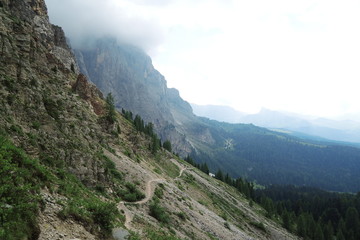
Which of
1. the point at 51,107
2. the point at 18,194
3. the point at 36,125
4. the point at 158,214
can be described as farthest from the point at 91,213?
the point at 51,107

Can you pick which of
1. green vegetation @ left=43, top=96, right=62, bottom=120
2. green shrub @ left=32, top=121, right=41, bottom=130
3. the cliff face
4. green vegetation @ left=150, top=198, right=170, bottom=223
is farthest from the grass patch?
green shrub @ left=32, top=121, right=41, bottom=130

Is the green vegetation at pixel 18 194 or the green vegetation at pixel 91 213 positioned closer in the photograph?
the green vegetation at pixel 18 194

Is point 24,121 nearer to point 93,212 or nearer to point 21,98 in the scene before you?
point 21,98

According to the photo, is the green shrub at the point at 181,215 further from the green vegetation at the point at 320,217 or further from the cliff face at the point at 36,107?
the green vegetation at the point at 320,217

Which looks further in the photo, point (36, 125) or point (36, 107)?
point (36, 107)

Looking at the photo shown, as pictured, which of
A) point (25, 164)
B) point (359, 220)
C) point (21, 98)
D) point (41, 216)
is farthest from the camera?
point (359, 220)

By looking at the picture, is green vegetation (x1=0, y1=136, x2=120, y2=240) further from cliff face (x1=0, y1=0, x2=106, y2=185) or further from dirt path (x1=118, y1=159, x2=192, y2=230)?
cliff face (x1=0, y1=0, x2=106, y2=185)

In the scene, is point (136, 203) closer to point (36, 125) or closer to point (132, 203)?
point (132, 203)

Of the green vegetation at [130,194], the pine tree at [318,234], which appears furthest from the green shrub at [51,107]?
the pine tree at [318,234]

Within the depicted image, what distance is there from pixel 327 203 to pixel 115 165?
16939cm

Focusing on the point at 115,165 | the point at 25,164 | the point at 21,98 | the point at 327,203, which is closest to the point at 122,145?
the point at 115,165

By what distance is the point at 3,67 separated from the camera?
33.7m

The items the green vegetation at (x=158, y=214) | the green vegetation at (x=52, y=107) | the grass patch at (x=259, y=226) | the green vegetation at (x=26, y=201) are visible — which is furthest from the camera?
the grass patch at (x=259, y=226)

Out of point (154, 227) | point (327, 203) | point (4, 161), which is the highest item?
point (4, 161)
